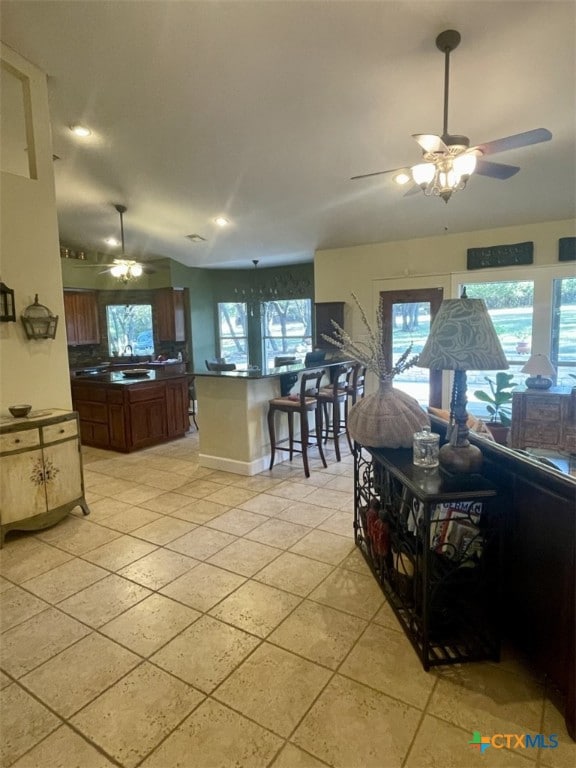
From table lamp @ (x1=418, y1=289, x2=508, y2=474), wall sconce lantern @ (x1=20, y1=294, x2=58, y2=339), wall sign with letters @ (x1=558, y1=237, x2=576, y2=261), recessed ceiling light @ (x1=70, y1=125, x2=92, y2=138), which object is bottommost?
table lamp @ (x1=418, y1=289, x2=508, y2=474)

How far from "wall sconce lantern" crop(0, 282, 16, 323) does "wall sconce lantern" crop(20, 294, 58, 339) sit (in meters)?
0.08

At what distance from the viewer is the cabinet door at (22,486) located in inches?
116

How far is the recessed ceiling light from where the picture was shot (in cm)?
394

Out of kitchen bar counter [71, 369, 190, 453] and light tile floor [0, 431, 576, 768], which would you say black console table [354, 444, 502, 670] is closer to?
light tile floor [0, 431, 576, 768]

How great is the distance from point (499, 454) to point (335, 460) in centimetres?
284

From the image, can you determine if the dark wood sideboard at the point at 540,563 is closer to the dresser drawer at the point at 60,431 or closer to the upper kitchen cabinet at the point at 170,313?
the dresser drawer at the point at 60,431

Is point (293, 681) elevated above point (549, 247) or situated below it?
below

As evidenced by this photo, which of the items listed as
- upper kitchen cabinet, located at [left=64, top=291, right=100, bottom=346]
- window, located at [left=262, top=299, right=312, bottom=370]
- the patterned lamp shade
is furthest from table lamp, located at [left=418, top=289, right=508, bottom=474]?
upper kitchen cabinet, located at [left=64, top=291, right=100, bottom=346]

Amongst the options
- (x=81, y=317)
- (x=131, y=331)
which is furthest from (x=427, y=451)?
(x=131, y=331)

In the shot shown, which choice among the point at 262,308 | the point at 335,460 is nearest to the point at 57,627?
→ the point at 335,460

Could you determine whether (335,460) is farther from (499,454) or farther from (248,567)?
(499,454)

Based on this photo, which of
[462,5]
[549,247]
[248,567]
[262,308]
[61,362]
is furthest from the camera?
[262,308]

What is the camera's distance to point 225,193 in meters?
5.05

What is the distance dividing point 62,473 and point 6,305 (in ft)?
4.18
